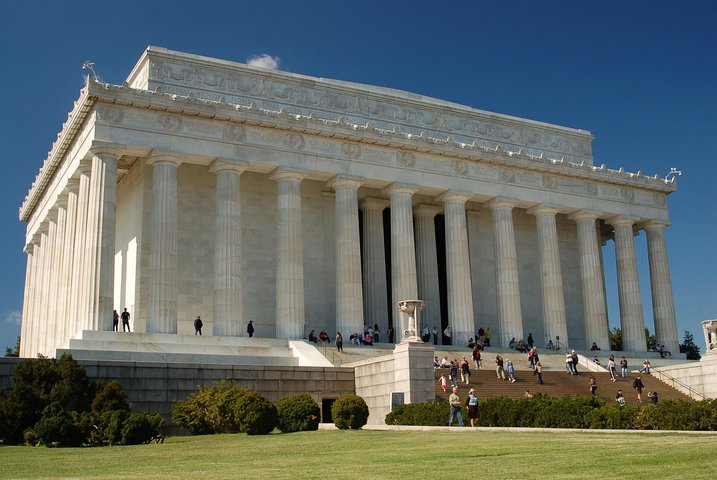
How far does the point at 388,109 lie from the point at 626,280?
20568 millimetres

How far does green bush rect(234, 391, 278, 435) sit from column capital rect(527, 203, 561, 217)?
33126 millimetres

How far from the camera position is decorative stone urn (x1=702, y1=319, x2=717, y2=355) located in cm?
3938

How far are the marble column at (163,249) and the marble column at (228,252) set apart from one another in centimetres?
243

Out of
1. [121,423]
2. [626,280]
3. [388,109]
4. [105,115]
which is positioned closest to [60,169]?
[105,115]

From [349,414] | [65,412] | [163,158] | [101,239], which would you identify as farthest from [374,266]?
[65,412]

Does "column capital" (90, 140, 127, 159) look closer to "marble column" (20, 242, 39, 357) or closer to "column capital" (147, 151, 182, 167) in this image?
"column capital" (147, 151, 182, 167)

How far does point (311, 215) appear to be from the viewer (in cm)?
5400

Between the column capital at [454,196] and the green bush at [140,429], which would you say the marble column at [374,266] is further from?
the green bush at [140,429]

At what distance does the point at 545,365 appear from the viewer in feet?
157

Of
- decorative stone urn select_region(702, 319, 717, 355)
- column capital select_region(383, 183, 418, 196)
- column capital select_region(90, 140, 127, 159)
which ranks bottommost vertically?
decorative stone urn select_region(702, 319, 717, 355)

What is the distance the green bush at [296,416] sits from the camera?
28.4m

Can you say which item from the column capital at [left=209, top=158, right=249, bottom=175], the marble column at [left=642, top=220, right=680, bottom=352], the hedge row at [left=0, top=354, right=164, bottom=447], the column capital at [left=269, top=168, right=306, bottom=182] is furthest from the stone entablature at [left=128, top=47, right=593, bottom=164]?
the hedge row at [left=0, top=354, right=164, bottom=447]

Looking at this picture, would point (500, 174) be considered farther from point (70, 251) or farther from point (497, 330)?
point (70, 251)

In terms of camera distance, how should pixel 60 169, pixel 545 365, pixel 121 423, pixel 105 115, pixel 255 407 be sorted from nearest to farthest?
1. pixel 121 423
2. pixel 255 407
3. pixel 105 115
4. pixel 545 365
5. pixel 60 169
